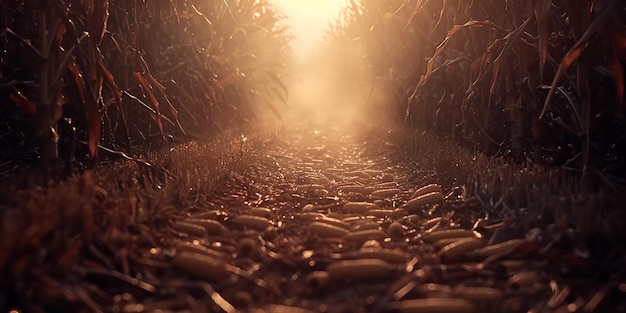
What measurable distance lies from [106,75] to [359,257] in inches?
67.4

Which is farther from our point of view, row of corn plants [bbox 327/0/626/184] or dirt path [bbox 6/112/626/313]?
row of corn plants [bbox 327/0/626/184]

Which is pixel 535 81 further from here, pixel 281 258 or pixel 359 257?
pixel 281 258

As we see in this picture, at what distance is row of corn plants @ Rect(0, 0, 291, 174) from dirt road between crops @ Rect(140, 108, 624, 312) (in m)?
0.91

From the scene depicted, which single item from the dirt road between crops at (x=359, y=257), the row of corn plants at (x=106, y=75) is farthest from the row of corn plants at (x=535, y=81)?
the row of corn plants at (x=106, y=75)

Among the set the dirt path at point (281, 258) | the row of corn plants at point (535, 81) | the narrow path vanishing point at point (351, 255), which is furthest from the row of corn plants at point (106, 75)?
the row of corn plants at point (535, 81)

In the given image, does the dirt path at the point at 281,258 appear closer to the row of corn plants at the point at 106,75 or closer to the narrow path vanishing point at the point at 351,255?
the narrow path vanishing point at the point at 351,255

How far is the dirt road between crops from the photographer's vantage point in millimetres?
1777

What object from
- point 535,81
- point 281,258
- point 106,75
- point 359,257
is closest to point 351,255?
point 359,257

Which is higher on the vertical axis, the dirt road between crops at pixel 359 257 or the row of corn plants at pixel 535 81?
the row of corn plants at pixel 535 81

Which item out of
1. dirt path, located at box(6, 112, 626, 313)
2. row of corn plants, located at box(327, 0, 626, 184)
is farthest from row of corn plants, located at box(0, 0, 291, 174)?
row of corn plants, located at box(327, 0, 626, 184)

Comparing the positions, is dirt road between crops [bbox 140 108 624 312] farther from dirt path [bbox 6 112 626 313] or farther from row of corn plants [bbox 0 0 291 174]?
row of corn plants [bbox 0 0 291 174]

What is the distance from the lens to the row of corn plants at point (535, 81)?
9.27 feet

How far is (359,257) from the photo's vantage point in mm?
2195

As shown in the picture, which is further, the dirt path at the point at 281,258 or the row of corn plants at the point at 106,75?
the row of corn plants at the point at 106,75
